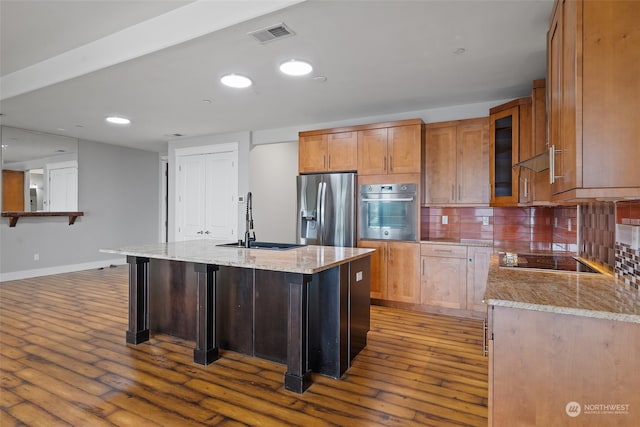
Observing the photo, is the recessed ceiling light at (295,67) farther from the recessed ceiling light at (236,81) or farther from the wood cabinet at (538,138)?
the wood cabinet at (538,138)

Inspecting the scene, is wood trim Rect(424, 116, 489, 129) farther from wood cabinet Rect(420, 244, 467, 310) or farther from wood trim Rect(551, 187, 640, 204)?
wood trim Rect(551, 187, 640, 204)

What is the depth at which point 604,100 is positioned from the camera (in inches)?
55.6

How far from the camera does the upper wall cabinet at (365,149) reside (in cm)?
413

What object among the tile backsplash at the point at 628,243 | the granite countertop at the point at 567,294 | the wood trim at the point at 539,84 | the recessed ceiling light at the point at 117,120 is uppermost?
the recessed ceiling light at the point at 117,120

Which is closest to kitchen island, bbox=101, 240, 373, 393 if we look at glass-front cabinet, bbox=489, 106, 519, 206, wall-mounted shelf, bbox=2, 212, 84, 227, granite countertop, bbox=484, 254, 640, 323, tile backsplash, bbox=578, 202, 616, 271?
granite countertop, bbox=484, 254, 640, 323

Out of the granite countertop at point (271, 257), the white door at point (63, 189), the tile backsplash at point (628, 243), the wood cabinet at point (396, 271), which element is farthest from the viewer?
the white door at point (63, 189)

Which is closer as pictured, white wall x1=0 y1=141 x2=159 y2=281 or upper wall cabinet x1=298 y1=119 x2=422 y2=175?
upper wall cabinet x1=298 y1=119 x2=422 y2=175

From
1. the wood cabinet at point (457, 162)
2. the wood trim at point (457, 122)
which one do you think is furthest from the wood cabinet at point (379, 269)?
the wood trim at point (457, 122)

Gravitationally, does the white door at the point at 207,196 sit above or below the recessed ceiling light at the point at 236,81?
below

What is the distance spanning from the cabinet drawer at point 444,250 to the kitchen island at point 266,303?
130cm

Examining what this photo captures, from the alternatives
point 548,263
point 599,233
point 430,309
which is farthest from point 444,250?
point 599,233

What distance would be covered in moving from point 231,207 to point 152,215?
2.94m

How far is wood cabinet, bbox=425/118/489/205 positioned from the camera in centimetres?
395

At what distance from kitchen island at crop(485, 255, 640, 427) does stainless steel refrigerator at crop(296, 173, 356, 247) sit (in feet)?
9.28
